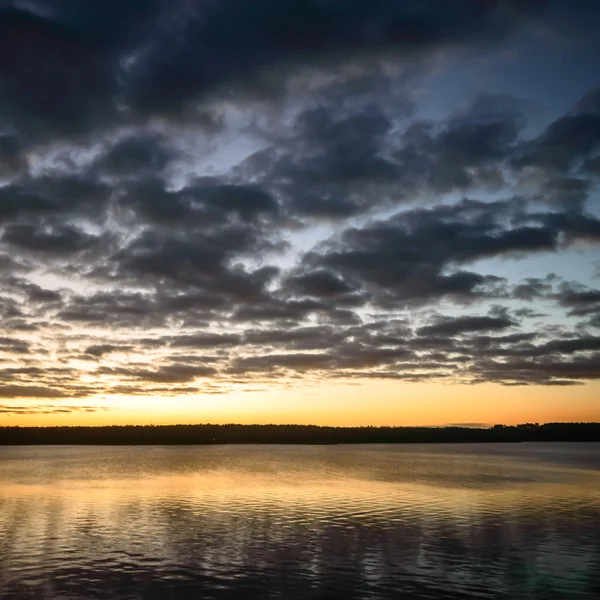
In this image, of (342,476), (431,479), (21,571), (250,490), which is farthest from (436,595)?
(342,476)

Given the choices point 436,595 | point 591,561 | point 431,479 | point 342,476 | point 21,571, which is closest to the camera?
point 436,595

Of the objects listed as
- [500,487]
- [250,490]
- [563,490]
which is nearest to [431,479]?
[500,487]

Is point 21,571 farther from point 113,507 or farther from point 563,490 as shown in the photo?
point 563,490

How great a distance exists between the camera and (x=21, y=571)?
3206cm

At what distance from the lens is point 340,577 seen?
30.9m

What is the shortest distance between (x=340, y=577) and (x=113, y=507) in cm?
3544

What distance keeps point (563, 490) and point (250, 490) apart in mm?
37358

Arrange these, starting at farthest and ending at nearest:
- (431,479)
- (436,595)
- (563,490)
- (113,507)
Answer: (431,479)
(563,490)
(113,507)
(436,595)

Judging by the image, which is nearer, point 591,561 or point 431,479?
point 591,561

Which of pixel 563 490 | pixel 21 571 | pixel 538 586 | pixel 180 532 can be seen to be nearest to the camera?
pixel 538 586

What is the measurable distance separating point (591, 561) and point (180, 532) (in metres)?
26.3

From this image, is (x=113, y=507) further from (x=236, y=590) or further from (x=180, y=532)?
(x=236, y=590)

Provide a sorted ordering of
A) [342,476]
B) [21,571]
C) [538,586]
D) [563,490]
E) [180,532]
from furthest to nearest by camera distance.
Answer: [342,476] → [563,490] → [180,532] → [21,571] → [538,586]

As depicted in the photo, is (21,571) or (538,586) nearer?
(538,586)
